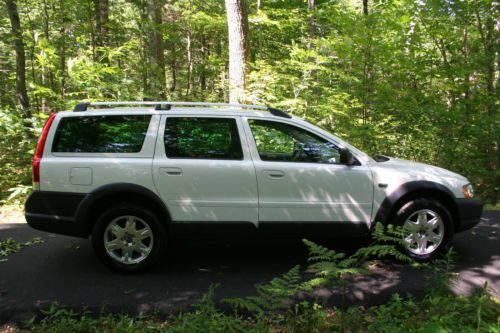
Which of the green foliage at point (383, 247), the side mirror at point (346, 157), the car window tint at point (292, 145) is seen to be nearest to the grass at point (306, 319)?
the green foliage at point (383, 247)

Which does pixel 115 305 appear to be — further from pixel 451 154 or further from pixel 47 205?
pixel 451 154

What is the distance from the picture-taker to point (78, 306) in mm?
3551

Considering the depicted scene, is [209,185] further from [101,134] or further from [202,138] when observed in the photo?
[101,134]

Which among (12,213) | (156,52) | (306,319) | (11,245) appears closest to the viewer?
(306,319)

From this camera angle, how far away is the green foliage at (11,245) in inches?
201

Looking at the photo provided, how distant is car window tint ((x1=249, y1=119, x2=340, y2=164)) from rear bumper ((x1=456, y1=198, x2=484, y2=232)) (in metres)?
1.62

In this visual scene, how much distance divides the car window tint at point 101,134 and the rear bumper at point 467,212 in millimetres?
3871

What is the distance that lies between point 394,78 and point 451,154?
250cm

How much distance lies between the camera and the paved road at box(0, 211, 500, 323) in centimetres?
367

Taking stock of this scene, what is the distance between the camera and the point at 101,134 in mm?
4348

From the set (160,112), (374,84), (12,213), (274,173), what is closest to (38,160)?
(160,112)

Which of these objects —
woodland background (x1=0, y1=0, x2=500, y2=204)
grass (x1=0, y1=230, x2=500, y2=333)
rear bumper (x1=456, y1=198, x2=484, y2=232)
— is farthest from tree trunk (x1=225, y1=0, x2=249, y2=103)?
grass (x1=0, y1=230, x2=500, y2=333)

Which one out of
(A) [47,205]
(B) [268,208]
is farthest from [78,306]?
(B) [268,208]

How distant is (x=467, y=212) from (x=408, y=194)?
0.79 metres
